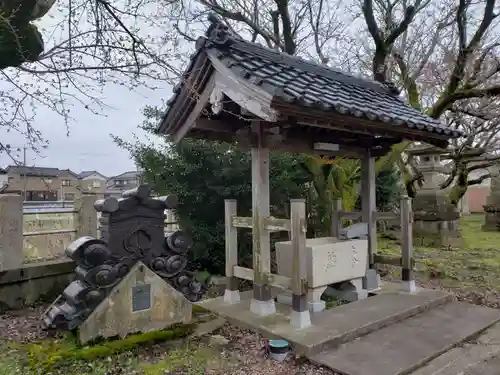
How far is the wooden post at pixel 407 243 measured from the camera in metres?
5.66

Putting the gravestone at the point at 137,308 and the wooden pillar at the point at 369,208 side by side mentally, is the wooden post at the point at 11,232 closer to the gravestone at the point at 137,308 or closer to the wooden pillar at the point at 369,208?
the gravestone at the point at 137,308

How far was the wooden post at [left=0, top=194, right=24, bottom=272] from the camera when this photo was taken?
5348 mm

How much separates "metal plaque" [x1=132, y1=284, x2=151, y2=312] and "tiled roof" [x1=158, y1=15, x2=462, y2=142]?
7.02 ft

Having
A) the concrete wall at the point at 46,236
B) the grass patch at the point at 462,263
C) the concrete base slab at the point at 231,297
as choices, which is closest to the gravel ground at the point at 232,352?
the concrete base slab at the point at 231,297

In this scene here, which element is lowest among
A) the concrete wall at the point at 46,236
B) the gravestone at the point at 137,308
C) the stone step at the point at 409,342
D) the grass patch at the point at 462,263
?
the stone step at the point at 409,342

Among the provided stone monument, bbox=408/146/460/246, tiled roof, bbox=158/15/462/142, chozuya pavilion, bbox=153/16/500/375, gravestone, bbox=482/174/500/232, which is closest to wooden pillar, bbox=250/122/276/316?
chozuya pavilion, bbox=153/16/500/375

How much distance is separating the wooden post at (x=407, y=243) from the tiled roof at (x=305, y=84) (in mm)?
1185

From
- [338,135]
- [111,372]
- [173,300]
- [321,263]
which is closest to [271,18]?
[338,135]

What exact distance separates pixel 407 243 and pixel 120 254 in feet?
13.5

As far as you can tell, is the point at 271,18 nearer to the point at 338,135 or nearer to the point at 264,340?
the point at 338,135

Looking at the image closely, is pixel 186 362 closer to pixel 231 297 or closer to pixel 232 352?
pixel 232 352

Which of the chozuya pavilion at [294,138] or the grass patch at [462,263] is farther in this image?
the grass patch at [462,263]

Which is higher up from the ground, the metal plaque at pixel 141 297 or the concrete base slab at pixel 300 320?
the metal plaque at pixel 141 297

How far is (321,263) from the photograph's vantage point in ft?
15.9
